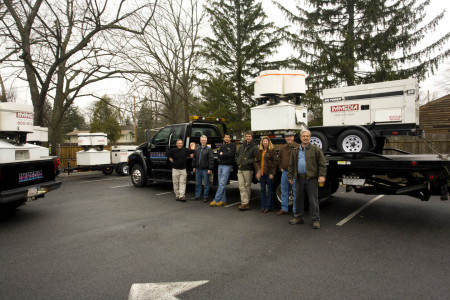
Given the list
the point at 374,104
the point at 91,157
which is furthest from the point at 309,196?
the point at 91,157

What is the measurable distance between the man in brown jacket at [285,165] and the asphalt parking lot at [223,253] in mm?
317

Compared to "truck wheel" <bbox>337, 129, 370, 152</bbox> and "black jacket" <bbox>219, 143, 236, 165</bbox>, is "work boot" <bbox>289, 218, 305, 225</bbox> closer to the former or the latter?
"black jacket" <bbox>219, 143, 236, 165</bbox>

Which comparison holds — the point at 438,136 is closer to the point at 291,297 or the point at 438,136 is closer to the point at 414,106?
the point at 414,106

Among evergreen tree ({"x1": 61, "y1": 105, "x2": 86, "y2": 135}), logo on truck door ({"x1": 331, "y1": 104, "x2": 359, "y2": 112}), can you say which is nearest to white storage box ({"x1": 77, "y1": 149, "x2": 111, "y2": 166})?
logo on truck door ({"x1": 331, "y1": 104, "x2": 359, "y2": 112})

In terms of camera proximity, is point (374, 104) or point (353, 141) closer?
point (353, 141)

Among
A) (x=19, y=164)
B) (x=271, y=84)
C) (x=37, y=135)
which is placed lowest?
(x=19, y=164)

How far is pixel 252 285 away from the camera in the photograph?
10.8ft

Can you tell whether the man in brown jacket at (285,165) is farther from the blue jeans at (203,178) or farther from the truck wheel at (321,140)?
the blue jeans at (203,178)

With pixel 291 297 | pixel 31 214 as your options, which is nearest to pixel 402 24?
pixel 291 297

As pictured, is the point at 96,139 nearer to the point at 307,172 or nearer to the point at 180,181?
the point at 180,181

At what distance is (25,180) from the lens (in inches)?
241

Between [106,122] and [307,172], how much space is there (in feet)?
149

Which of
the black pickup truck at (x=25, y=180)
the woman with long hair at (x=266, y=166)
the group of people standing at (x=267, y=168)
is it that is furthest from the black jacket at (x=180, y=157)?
the black pickup truck at (x=25, y=180)

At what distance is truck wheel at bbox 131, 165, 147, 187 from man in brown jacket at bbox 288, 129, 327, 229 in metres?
6.26
